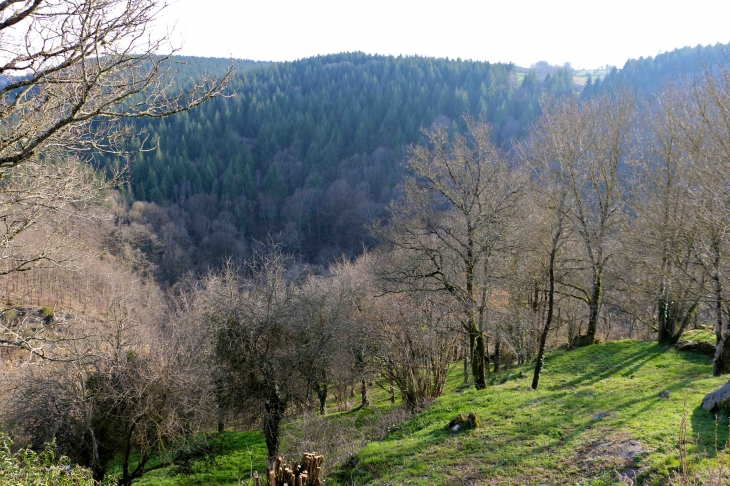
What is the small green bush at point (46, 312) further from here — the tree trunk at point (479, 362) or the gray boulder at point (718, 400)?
the gray boulder at point (718, 400)

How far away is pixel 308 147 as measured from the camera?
89500mm


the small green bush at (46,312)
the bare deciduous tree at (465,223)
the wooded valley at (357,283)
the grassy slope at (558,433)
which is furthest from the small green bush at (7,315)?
the small green bush at (46,312)

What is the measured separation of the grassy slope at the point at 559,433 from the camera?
736 cm

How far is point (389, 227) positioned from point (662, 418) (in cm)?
851

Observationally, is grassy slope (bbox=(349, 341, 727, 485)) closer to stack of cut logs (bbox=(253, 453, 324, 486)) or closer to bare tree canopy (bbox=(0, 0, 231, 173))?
stack of cut logs (bbox=(253, 453, 324, 486))

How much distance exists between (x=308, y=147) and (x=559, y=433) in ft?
280

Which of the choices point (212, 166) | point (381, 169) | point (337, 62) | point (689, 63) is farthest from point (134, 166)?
point (689, 63)

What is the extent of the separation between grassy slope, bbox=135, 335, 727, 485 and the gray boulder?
0.56 ft

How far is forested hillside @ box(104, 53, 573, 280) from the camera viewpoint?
71.1 m

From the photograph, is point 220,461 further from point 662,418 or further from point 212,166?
point 212,166

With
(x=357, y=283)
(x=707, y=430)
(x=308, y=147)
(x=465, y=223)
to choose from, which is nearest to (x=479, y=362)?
(x=465, y=223)

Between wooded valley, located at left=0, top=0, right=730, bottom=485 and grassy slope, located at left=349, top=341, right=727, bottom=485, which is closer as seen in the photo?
wooded valley, located at left=0, top=0, right=730, bottom=485

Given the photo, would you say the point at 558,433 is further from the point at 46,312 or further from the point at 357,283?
the point at 46,312

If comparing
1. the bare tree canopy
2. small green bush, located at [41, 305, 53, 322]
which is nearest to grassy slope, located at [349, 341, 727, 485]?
the bare tree canopy
